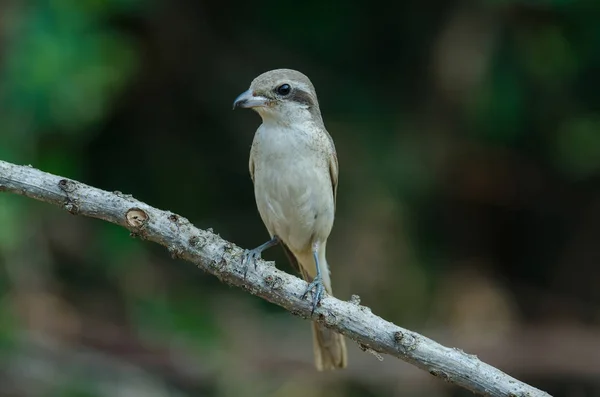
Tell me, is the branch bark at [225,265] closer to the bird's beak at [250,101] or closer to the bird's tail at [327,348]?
the bird's beak at [250,101]

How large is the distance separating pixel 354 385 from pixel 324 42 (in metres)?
3.09

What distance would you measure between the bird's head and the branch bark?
1140mm

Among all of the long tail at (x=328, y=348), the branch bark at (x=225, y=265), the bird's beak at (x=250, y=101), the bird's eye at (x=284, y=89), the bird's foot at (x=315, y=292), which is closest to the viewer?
the branch bark at (x=225, y=265)

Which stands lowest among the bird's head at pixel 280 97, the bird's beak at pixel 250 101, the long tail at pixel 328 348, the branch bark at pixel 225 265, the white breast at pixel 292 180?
the branch bark at pixel 225 265

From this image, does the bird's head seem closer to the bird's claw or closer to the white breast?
the white breast

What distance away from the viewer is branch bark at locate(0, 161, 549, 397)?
10.9ft

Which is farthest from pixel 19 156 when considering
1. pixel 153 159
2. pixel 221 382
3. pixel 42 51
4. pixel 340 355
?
pixel 340 355

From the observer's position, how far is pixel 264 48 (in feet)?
24.8

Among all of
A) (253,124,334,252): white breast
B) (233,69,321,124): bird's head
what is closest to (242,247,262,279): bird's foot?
(253,124,334,252): white breast

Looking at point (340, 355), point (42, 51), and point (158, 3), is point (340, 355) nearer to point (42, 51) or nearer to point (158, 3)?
point (42, 51)

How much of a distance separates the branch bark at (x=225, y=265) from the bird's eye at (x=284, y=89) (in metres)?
1.24

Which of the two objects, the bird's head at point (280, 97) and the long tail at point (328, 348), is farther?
the long tail at point (328, 348)

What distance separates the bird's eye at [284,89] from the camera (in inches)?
179

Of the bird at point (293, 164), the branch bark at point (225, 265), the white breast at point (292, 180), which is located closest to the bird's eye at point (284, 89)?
the bird at point (293, 164)
